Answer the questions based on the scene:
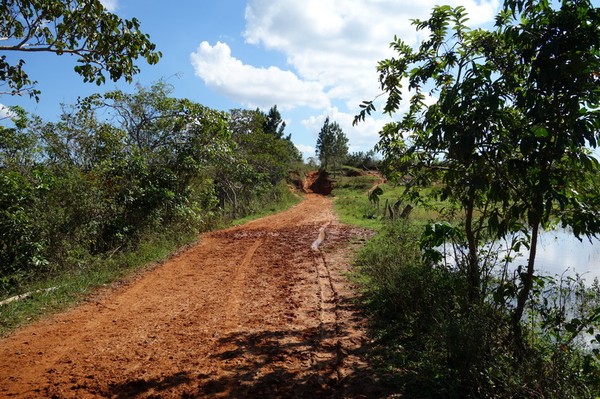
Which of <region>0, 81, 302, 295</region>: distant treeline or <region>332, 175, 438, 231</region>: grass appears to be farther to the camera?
<region>332, 175, 438, 231</region>: grass

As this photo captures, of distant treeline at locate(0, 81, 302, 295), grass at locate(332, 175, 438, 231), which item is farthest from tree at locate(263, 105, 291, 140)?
distant treeline at locate(0, 81, 302, 295)

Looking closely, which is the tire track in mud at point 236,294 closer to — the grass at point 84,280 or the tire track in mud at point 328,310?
the tire track in mud at point 328,310

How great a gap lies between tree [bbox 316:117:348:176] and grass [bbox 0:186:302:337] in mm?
47605

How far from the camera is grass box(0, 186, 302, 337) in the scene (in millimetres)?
6152

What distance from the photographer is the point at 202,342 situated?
5.26 m

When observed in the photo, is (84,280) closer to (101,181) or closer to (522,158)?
(101,181)

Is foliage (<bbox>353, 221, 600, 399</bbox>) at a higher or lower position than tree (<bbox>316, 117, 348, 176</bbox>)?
lower

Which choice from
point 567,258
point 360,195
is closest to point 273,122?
point 360,195

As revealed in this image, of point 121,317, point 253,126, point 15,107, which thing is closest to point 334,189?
point 253,126

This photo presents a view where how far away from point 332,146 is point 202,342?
56.5 m

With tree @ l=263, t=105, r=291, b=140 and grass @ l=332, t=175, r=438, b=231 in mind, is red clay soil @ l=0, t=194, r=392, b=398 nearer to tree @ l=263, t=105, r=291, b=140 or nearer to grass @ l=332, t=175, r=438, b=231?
grass @ l=332, t=175, r=438, b=231

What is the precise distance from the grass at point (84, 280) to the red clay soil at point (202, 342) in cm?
31

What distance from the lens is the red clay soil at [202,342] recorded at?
4.15m

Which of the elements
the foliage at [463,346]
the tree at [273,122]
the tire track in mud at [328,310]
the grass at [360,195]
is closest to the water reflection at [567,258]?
the tire track in mud at [328,310]
